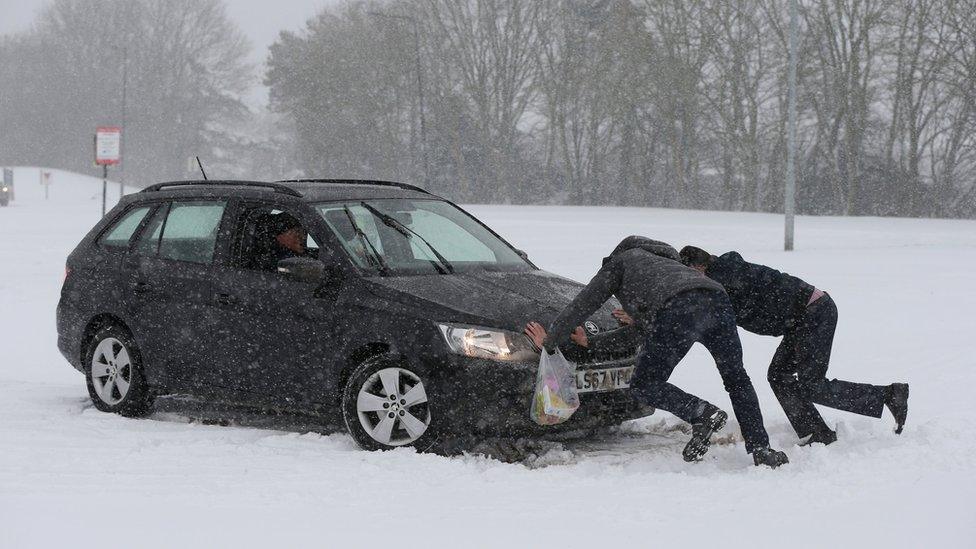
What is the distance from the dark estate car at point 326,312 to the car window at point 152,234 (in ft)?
0.04

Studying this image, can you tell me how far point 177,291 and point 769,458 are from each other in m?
3.64

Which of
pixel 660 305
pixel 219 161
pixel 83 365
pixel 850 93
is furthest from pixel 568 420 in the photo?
pixel 219 161

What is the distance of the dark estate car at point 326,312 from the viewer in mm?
6246

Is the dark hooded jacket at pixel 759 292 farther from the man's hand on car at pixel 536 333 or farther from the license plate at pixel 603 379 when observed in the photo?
the man's hand on car at pixel 536 333

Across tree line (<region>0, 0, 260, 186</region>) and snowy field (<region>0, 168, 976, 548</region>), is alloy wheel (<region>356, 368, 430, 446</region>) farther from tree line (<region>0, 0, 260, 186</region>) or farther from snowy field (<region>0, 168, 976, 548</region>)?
tree line (<region>0, 0, 260, 186</region>)

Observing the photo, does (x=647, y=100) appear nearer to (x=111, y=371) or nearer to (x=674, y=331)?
(x=111, y=371)

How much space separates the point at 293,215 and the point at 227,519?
251 cm

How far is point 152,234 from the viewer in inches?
312

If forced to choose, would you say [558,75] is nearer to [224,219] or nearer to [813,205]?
[813,205]

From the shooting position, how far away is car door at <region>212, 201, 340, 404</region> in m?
6.74

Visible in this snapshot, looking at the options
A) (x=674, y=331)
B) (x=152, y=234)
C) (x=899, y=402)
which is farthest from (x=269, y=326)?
(x=899, y=402)

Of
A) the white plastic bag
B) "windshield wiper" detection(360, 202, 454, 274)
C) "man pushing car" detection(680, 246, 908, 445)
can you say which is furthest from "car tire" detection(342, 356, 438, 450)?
"man pushing car" detection(680, 246, 908, 445)

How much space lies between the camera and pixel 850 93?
44.5 meters

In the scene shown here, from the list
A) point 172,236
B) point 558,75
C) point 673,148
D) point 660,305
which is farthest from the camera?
point 558,75
